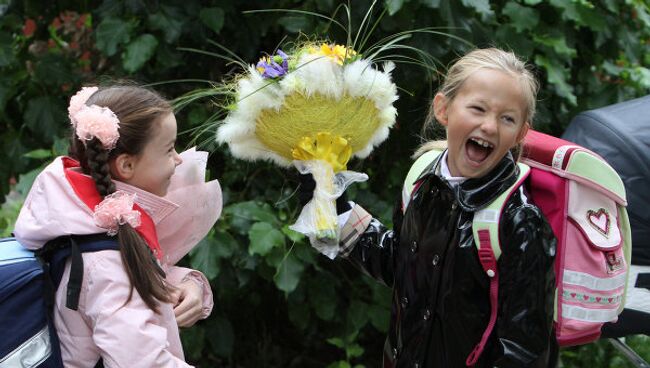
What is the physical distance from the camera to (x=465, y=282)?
2.12 metres

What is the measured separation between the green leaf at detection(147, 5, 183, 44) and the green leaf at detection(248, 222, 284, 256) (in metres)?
0.77

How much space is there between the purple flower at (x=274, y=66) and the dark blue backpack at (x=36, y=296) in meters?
0.63

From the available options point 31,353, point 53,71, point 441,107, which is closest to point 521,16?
point 441,107

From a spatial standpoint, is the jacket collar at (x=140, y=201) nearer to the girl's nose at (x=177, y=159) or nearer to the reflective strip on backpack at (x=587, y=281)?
the girl's nose at (x=177, y=159)

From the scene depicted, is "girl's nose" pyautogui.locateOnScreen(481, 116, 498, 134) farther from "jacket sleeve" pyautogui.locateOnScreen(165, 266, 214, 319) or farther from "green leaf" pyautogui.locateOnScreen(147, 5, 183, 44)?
"green leaf" pyautogui.locateOnScreen(147, 5, 183, 44)

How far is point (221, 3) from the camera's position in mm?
3279

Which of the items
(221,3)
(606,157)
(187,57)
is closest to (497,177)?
(606,157)

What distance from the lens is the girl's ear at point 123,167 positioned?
1.96 m

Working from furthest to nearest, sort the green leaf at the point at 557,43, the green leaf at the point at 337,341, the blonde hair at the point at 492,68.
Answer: the green leaf at the point at 337,341, the green leaf at the point at 557,43, the blonde hair at the point at 492,68

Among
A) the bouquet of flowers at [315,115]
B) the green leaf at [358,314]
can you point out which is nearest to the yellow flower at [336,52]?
the bouquet of flowers at [315,115]

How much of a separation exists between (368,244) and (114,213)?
861mm

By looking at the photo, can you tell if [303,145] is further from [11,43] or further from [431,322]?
[11,43]

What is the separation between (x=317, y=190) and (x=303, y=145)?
128 mm

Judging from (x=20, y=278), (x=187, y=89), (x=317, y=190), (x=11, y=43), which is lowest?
(x=187, y=89)
